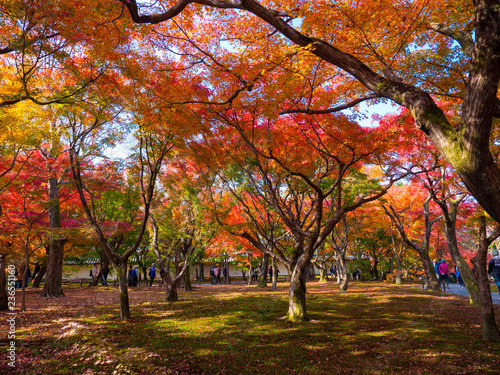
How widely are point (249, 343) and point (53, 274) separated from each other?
12534 millimetres

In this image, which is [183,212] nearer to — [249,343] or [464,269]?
[249,343]

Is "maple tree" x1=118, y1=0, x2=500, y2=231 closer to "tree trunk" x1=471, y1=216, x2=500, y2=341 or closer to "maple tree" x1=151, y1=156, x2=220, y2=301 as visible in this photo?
"tree trunk" x1=471, y1=216, x2=500, y2=341

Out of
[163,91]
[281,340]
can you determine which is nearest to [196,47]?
[163,91]

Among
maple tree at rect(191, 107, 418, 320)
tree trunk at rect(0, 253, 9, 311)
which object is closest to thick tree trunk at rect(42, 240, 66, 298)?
tree trunk at rect(0, 253, 9, 311)

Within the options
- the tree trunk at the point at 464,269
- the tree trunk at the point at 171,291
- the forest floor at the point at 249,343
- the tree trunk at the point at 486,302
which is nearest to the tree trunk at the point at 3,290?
the forest floor at the point at 249,343

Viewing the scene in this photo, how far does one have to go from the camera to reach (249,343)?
610cm

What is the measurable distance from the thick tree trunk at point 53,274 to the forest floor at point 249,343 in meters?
4.93

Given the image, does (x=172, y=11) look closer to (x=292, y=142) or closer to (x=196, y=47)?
(x=196, y=47)

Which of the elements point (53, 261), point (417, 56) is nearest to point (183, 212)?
point (53, 261)

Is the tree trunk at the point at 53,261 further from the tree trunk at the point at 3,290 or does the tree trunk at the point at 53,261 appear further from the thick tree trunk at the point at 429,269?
the thick tree trunk at the point at 429,269

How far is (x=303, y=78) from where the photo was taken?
24.4ft

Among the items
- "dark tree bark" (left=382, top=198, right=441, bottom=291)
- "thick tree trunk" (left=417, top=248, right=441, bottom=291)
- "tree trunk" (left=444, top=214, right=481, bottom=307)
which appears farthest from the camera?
"thick tree trunk" (left=417, top=248, right=441, bottom=291)

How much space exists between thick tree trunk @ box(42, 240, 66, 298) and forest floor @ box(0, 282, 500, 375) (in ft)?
16.2

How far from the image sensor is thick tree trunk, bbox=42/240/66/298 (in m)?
14.0
